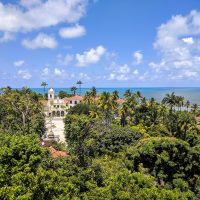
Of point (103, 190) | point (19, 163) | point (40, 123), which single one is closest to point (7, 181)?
point (19, 163)

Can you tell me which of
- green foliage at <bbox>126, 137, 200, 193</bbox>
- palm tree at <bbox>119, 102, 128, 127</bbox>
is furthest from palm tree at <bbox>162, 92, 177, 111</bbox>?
green foliage at <bbox>126, 137, 200, 193</bbox>

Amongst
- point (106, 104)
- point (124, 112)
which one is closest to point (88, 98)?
point (106, 104)

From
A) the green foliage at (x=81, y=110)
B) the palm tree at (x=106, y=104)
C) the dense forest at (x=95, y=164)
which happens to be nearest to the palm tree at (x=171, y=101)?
the palm tree at (x=106, y=104)

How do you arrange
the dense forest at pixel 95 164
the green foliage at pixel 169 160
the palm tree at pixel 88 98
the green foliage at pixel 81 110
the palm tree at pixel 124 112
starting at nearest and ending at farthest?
1. the dense forest at pixel 95 164
2. the green foliage at pixel 169 160
3. the palm tree at pixel 124 112
4. the green foliage at pixel 81 110
5. the palm tree at pixel 88 98

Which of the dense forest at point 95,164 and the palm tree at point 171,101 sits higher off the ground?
the palm tree at point 171,101

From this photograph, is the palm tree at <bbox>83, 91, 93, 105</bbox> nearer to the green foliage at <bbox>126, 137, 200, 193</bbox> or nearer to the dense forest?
the dense forest

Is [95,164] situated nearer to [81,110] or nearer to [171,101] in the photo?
[171,101]

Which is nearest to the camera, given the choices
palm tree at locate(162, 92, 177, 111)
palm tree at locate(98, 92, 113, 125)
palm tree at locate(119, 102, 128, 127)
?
palm tree at locate(119, 102, 128, 127)

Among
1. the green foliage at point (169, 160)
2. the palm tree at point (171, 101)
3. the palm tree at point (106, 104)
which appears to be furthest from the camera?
the palm tree at point (106, 104)

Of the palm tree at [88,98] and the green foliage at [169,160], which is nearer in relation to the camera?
the green foliage at [169,160]

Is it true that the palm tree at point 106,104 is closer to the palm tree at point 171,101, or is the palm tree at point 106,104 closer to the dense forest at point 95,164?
the palm tree at point 171,101

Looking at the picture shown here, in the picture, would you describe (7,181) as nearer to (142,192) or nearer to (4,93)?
(142,192)
